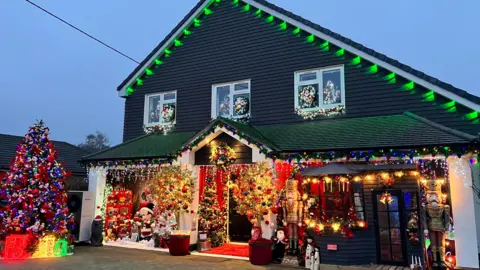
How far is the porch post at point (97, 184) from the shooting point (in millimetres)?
11802

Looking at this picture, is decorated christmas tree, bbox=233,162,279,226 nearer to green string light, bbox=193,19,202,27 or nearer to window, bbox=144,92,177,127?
window, bbox=144,92,177,127

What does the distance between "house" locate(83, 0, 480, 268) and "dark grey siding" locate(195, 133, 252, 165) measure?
3 centimetres

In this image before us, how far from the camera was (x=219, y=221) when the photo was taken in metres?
11.2

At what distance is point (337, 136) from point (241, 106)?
3729 mm

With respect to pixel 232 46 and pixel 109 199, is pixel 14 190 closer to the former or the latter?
pixel 109 199

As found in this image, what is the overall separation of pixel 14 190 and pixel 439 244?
33.8 feet

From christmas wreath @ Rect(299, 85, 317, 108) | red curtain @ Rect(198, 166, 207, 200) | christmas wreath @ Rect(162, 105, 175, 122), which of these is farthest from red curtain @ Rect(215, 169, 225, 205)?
christmas wreath @ Rect(299, 85, 317, 108)

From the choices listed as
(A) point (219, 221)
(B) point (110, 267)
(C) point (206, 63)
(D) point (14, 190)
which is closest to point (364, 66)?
(C) point (206, 63)

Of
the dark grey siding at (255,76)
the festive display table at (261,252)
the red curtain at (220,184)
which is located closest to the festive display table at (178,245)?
the red curtain at (220,184)

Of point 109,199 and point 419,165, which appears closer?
point 419,165

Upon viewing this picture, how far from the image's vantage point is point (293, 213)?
28.9 ft

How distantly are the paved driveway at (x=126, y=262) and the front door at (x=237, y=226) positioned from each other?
2.06m

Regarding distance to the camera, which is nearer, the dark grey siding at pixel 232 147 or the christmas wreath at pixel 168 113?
the dark grey siding at pixel 232 147

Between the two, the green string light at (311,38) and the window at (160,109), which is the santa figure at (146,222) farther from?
the green string light at (311,38)
